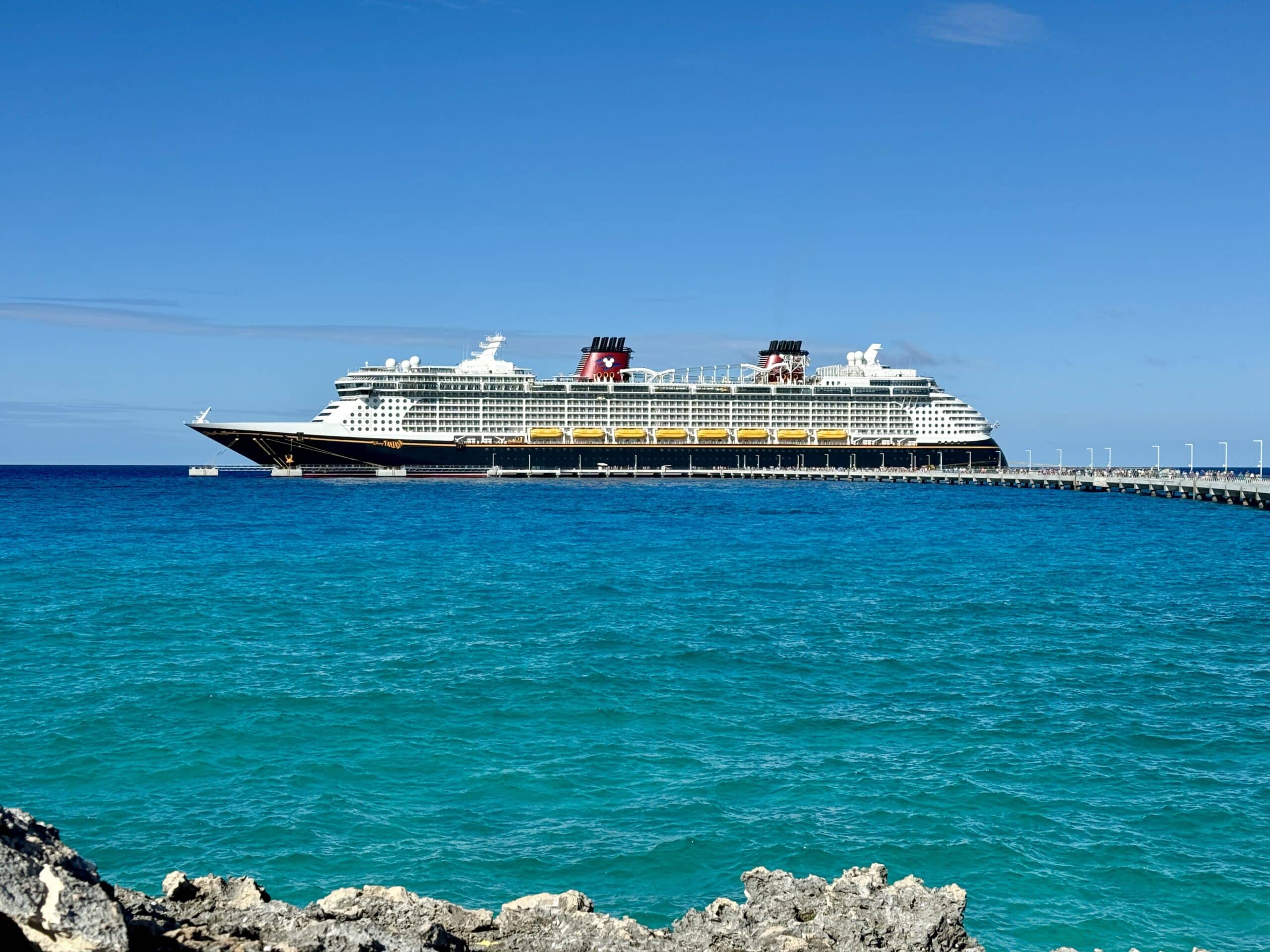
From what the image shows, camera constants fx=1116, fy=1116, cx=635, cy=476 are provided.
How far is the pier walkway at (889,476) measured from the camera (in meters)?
90.9

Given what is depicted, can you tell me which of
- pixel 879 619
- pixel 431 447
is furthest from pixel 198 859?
pixel 431 447

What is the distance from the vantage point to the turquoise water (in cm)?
1111

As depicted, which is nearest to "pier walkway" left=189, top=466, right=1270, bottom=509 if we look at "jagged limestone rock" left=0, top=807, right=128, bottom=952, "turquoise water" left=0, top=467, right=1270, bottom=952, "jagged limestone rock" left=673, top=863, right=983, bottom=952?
"turquoise water" left=0, top=467, right=1270, bottom=952

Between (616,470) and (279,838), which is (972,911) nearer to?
(279,838)

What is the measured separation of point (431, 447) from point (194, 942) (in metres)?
109

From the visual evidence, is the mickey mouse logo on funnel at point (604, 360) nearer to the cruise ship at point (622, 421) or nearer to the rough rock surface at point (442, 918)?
the cruise ship at point (622, 421)

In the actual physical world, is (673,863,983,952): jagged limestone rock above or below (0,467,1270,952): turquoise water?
above

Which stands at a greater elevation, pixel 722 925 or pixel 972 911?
pixel 722 925

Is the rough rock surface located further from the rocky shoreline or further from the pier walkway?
the pier walkway

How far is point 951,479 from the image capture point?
118 meters

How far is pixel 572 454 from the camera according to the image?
117750 millimetres

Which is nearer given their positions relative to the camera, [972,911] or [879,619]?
[972,911]

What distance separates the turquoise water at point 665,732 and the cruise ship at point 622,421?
7481 centimetres

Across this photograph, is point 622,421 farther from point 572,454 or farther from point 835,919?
point 835,919
